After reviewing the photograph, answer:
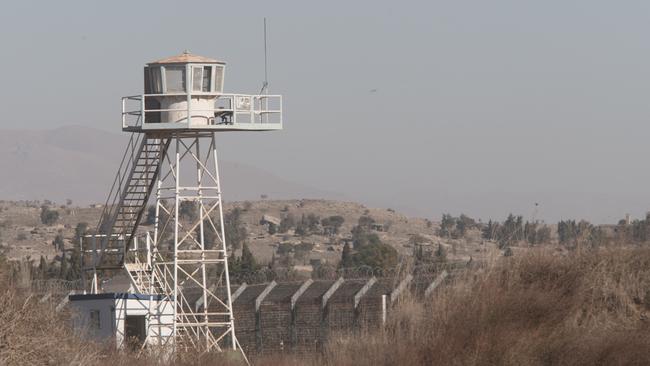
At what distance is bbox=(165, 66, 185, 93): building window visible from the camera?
45.1 m

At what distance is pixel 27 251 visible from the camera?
108812 millimetres

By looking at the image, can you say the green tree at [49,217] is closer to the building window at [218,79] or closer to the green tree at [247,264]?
the green tree at [247,264]

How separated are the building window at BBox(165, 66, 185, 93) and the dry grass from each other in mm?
14780

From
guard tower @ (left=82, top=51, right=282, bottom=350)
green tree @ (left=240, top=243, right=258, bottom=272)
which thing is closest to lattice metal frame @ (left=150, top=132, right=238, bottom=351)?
guard tower @ (left=82, top=51, right=282, bottom=350)

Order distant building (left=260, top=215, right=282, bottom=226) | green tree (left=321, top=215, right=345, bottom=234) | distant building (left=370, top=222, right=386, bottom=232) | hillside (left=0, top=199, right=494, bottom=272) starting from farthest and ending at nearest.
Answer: distant building (left=260, top=215, right=282, bottom=226) < green tree (left=321, top=215, right=345, bottom=234) < distant building (left=370, top=222, right=386, bottom=232) < hillside (left=0, top=199, right=494, bottom=272)

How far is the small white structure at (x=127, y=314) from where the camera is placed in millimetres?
46000

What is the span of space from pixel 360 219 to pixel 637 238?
111 m

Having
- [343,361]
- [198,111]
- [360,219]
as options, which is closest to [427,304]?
[343,361]

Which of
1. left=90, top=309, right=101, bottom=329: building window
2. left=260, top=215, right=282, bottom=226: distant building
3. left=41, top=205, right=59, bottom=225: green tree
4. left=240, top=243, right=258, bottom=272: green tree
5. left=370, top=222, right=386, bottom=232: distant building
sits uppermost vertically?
left=41, top=205, right=59, bottom=225: green tree

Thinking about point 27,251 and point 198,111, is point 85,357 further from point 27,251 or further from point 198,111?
point 27,251

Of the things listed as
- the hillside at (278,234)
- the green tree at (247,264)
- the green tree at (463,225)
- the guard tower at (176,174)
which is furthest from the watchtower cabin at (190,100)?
the green tree at (463,225)

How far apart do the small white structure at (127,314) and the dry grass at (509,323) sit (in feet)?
46.9

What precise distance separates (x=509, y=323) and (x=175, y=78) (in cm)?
2012

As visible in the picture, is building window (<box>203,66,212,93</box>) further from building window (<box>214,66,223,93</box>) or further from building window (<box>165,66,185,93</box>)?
building window (<box>165,66,185,93</box>)
